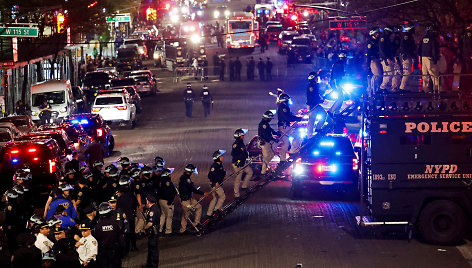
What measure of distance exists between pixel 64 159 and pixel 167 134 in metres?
13.8

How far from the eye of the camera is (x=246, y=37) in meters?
71.9

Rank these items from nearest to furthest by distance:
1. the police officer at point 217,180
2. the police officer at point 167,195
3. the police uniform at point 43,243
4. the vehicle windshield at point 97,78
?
the police uniform at point 43,243, the police officer at point 167,195, the police officer at point 217,180, the vehicle windshield at point 97,78

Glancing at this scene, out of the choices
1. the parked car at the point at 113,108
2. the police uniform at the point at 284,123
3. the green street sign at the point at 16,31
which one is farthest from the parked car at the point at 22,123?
the police uniform at the point at 284,123

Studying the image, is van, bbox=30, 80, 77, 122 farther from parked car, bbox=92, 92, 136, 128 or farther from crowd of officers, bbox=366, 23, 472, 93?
crowd of officers, bbox=366, 23, 472, 93

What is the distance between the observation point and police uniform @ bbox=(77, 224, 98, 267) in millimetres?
13125

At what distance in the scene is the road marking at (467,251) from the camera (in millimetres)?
16922

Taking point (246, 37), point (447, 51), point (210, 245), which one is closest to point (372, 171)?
point (210, 245)

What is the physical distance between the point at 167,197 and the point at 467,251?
7.09m

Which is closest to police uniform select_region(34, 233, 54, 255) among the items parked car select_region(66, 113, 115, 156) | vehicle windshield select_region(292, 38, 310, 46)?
parked car select_region(66, 113, 115, 156)

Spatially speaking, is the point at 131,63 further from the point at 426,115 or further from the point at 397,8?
the point at 426,115

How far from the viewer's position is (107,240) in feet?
45.9

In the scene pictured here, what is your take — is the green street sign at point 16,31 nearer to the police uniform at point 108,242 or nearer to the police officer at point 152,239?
the police officer at point 152,239

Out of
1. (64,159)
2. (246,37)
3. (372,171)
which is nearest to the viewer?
(372,171)

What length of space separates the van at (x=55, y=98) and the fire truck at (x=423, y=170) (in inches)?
1070
